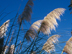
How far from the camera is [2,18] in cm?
185

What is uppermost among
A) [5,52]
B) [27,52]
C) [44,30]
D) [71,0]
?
[71,0]

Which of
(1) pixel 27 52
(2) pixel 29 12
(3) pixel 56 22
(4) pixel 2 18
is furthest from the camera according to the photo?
(3) pixel 56 22

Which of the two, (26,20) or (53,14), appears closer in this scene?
(26,20)

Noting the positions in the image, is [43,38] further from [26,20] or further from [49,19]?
[49,19]

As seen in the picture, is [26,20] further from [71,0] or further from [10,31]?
[71,0]

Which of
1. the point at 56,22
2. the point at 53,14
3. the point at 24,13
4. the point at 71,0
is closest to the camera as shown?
the point at 24,13

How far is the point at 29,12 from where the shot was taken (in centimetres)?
276

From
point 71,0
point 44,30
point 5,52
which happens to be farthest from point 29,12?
point 71,0

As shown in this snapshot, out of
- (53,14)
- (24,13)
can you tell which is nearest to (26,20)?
(24,13)

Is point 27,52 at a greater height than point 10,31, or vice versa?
point 10,31

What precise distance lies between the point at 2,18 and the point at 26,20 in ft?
2.76

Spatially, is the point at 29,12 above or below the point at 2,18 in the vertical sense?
above

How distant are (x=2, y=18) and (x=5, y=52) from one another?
2.19 feet

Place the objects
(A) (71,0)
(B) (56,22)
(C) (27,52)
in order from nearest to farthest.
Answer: (C) (27,52) < (B) (56,22) < (A) (71,0)
